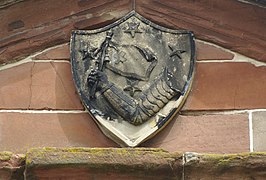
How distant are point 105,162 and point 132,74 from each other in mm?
403

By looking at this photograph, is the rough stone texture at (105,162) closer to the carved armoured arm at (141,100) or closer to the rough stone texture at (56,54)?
the carved armoured arm at (141,100)

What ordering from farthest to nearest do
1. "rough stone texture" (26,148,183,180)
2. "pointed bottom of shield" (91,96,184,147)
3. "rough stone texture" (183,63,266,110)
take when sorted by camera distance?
1. "rough stone texture" (183,63,266,110)
2. "pointed bottom of shield" (91,96,184,147)
3. "rough stone texture" (26,148,183,180)

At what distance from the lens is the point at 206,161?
5.48 meters

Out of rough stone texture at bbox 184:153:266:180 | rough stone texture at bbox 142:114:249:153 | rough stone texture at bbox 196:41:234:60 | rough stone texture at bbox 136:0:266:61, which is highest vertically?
rough stone texture at bbox 136:0:266:61

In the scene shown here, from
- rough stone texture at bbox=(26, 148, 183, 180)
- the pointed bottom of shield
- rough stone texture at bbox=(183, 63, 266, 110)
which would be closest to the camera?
rough stone texture at bbox=(26, 148, 183, 180)

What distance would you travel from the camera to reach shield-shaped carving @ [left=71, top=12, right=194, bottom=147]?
5699 mm

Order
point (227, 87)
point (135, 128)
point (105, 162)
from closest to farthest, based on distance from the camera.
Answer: point (105, 162), point (135, 128), point (227, 87)

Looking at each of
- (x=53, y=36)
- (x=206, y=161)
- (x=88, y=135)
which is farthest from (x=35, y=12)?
(x=206, y=161)

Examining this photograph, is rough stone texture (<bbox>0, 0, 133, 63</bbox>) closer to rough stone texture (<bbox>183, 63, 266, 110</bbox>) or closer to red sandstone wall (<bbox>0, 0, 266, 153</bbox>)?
red sandstone wall (<bbox>0, 0, 266, 153</bbox>)

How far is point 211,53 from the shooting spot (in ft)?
19.3

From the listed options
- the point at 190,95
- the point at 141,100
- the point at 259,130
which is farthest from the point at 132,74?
the point at 259,130

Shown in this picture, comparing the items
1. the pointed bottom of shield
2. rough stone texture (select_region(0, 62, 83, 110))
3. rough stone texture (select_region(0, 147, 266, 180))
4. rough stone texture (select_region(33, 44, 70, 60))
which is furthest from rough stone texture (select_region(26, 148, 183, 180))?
rough stone texture (select_region(33, 44, 70, 60))

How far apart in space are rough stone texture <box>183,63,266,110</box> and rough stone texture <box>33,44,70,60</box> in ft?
→ 1.47

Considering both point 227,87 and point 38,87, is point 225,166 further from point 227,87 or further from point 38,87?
point 38,87
